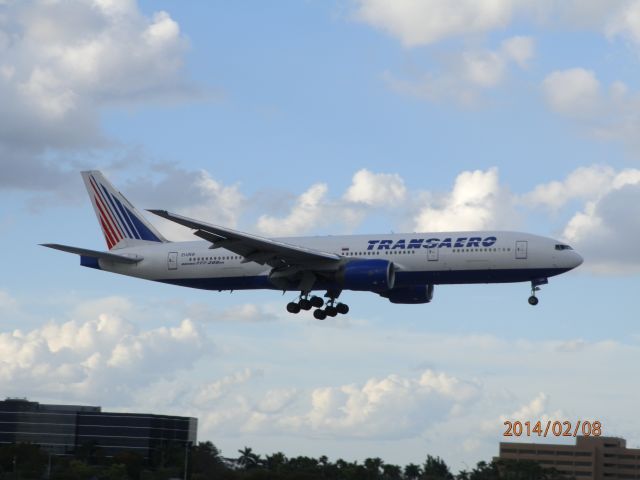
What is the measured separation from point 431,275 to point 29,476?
68.4 m

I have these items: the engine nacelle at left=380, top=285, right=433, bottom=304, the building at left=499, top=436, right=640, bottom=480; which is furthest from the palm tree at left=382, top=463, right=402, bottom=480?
the engine nacelle at left=380, top=285, right=433, bottom=304

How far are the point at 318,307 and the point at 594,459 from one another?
109839 mm

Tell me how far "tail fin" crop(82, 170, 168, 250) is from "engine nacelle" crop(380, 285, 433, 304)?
50.3ft

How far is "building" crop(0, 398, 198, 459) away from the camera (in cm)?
13988

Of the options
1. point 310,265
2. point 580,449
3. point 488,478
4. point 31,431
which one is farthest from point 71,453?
point 310,265

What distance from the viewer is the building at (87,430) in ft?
459

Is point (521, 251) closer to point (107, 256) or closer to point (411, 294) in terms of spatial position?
point (411, 294)

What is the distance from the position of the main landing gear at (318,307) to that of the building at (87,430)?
7901 centimetres

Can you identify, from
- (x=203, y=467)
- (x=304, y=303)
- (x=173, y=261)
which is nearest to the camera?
(x=304, y=303)

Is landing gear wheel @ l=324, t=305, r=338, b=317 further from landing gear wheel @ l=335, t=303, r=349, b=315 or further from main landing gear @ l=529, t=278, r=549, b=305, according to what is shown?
main landing gear @ l=529, t=278, r=549, b=305

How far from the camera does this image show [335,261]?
2406 inches

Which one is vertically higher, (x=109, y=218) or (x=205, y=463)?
(x=109, y=218)

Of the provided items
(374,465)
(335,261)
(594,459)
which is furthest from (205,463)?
(594,459)

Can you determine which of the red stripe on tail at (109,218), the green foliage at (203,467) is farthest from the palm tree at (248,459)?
the red stripe on tail at (109,218)
